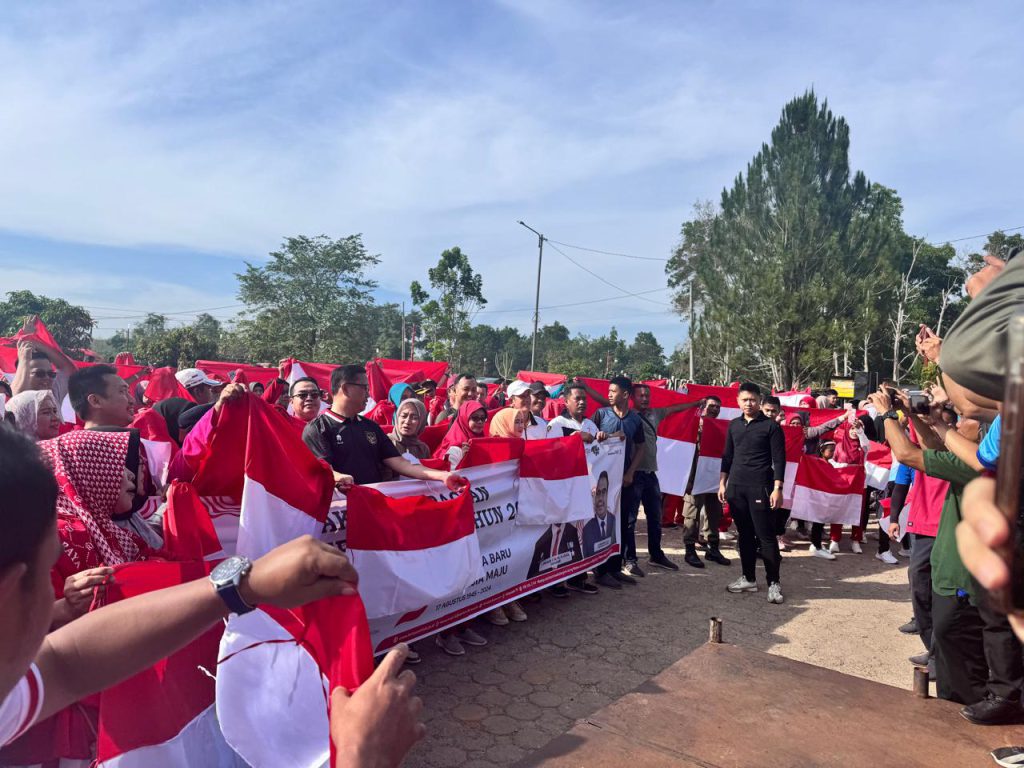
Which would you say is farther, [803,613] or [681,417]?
[681,417]

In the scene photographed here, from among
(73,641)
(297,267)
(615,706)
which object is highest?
(297,267)

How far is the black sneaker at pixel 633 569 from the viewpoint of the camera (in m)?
7.11

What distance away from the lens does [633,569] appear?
7117 mm

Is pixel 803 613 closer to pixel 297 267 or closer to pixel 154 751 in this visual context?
pixel 154 751

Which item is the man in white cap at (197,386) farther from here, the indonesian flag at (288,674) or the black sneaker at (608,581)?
the black sneaker at (608,581)

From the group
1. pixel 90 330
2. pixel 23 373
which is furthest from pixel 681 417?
pixel 90 330

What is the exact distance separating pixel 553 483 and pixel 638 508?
5.89ft

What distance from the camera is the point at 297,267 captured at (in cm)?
4988

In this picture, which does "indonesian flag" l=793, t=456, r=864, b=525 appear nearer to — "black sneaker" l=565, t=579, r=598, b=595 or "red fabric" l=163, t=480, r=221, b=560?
"black sneaker" l=565, t=579, r=598, b=595

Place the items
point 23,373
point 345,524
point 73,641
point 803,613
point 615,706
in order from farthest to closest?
point 803,613 < point 23,373 < point 345,524 < point 615,706 < point 73,641

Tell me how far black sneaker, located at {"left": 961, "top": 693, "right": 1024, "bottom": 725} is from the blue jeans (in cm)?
391

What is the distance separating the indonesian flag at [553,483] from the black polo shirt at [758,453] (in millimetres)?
1554

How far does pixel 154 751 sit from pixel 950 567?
4.01m

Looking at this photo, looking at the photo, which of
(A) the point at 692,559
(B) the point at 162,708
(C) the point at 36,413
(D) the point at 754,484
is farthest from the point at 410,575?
(A) the point at 692,559
